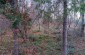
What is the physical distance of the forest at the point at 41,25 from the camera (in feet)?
28.2

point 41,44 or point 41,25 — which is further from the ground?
point 41,25

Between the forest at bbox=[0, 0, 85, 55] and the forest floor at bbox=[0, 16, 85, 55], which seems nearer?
the forest at bbox=[0, 0, 85, 55]

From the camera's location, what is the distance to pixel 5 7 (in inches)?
333

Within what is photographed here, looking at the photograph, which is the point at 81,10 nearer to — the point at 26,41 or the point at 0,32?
the point at 26,41

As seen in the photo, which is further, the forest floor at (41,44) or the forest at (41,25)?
the forest floor at (41,44)

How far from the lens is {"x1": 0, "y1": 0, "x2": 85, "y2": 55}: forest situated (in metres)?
8.60

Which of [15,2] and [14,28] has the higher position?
[15,2]

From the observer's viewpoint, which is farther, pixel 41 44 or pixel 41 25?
pixel 41 25

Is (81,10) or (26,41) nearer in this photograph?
(81,10)

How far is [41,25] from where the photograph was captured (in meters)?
13.2

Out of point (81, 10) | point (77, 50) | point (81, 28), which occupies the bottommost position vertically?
point (77, 50)

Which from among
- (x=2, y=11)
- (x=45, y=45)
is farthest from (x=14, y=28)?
(x=45, y=45)

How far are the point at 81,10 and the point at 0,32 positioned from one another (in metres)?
6.08

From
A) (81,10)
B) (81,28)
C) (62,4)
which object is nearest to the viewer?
(81,10)
